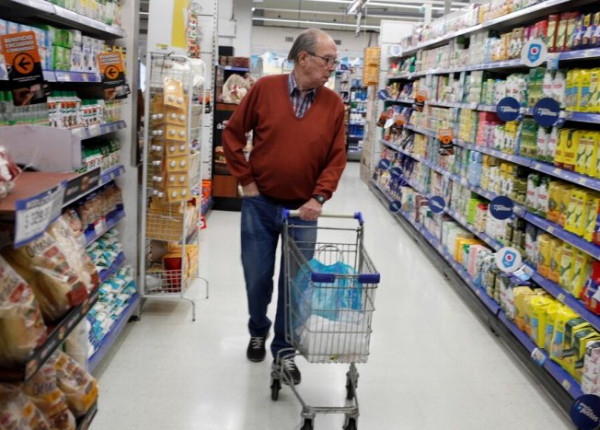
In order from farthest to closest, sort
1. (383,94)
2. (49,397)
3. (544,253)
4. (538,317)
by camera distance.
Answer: (383,94)
(544,253)
(538,317)
(49,397)

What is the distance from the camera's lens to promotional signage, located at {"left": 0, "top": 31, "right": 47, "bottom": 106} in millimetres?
2199

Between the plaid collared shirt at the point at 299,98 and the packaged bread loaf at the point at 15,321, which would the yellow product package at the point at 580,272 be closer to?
the plaid collared shirt at the point at 299,98

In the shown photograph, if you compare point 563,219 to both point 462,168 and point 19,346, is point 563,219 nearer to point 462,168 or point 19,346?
point 462,168

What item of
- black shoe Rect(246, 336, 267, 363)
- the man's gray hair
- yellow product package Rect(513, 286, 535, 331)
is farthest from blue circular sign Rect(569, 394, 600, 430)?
the man's gray hair

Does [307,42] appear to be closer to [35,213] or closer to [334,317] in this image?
[334,317]

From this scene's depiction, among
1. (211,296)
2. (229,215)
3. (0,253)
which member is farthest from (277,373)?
(229,215)

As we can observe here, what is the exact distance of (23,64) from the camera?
7.27ft

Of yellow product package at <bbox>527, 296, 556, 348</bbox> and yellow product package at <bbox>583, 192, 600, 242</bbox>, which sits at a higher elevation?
yellow product package at <bbox>583, 192, 600, 242</bbox>

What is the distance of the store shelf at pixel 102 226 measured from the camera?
3.67 meters

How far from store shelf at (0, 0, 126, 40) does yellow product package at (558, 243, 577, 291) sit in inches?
115

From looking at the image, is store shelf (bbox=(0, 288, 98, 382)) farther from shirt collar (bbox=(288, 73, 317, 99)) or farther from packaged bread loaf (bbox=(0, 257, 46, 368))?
shirt collar (bbox=(288, 73, 317, 99))

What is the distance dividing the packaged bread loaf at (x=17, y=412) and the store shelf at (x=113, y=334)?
1.84 metres

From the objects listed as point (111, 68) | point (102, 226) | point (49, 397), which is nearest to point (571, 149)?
point (111, 68)

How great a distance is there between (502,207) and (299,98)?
1.69 m
